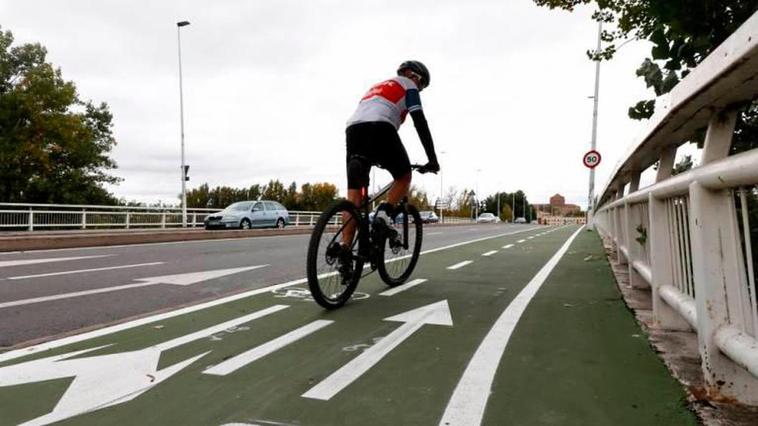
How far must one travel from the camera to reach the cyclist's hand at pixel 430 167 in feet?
16.8

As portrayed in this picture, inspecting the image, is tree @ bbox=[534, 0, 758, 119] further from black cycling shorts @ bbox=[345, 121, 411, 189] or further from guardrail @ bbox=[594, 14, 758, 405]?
black cycling shorts @ bbox=[345, 121, 411, 189]

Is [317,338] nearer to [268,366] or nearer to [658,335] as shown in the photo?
[268,366]

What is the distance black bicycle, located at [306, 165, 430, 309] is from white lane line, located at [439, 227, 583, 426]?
4.29 feet

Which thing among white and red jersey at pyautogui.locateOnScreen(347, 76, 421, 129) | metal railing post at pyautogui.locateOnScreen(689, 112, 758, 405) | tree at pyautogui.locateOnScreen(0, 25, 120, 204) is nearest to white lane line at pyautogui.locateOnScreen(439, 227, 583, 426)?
metal railing post at pyautogui.locateOnScreen(689, 112, 758, 405)

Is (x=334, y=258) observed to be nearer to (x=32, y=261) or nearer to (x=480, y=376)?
(x=480, y=376)

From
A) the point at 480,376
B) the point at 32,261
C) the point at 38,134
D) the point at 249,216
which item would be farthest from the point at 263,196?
the point at 480,376

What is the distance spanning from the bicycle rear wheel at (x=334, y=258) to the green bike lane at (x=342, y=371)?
0.18m

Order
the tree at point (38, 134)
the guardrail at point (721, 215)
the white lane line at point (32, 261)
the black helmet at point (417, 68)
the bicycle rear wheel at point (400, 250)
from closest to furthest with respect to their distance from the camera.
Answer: the guardrail at point (721, 215)
the black helmet at point (417, 68)
the bicycle rear wheel at point (400, 250)
the white lane line at point (32, 261)
the tree at point (38, 134)

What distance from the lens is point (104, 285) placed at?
5926 millimetres

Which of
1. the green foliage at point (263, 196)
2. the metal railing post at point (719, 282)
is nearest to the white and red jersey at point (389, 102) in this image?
the metal railing post at point (719, 282)

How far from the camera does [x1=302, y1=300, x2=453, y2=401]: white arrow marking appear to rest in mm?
2525

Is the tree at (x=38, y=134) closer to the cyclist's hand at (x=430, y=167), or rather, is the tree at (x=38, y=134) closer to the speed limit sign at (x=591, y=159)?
the speed limit sign at (x=591, y=159)

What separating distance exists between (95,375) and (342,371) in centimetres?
122

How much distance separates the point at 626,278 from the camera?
612 centimetres
